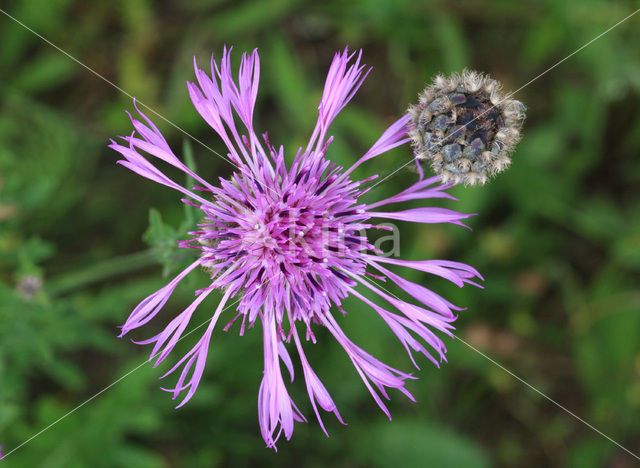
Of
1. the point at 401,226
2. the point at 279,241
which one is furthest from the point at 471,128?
the point at 401,226

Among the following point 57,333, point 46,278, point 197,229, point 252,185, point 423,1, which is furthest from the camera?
point 423,1

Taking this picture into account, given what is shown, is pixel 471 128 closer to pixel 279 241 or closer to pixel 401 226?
pixel 279 241

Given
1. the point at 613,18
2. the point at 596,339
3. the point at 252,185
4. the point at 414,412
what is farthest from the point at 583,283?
the point at 252,185

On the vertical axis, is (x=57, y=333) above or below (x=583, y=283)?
below

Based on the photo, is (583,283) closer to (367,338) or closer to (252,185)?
(367,338)

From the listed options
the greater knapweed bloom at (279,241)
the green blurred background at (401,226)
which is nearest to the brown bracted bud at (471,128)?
the greater knapweed bloom at (279,241)

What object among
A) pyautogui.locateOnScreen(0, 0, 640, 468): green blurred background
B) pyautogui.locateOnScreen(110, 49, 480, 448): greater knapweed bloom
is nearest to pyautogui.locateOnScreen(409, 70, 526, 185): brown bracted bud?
pyautogui.locateOnScreen(110, 49, 480, 448): greater knapweed bloom

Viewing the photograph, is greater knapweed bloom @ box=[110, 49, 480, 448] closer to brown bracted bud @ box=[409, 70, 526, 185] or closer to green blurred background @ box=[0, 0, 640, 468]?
brown bracted bud @ box=[409, 70, 526, 185]
